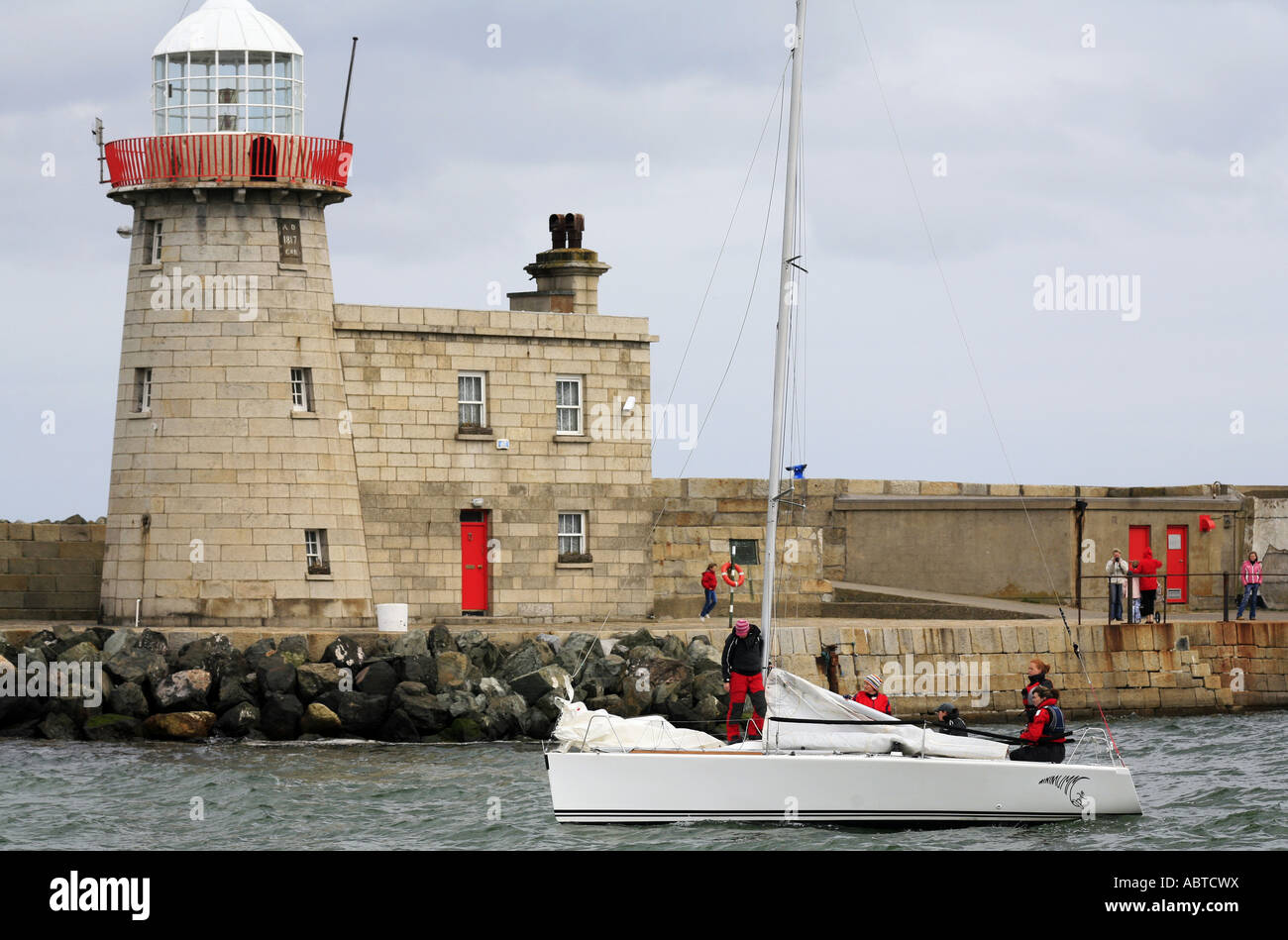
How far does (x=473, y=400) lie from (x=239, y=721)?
755cm

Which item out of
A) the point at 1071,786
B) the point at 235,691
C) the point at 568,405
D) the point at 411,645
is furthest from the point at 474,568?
the point at 1071,786

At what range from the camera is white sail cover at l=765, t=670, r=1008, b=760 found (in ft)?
63.7

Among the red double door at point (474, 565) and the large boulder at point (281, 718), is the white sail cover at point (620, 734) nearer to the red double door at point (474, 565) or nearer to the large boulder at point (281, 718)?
the large boulder at point (281, 718)

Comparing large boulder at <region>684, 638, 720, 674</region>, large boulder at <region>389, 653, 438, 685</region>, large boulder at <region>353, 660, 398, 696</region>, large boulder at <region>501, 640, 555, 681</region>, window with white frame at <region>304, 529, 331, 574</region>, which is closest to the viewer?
large boulder at <region>353, 660, 398, 696</region>

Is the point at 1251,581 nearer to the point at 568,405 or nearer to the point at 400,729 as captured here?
the point at 568,405

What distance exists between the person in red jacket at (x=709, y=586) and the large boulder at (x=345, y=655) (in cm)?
722

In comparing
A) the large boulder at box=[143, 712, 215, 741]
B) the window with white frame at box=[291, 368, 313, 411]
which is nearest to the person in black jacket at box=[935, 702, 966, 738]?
the large boulder at box=[143, 712, 215, 741]

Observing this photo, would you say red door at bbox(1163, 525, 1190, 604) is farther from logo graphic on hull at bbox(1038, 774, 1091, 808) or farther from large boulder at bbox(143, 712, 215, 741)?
large boulder at bbox(143, 712, 215, 741)

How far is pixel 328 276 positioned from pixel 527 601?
642cm

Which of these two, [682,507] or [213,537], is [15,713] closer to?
[213,537]

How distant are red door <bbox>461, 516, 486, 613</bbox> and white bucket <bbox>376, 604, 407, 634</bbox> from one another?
2.05 metres

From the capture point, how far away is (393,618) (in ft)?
97.5
